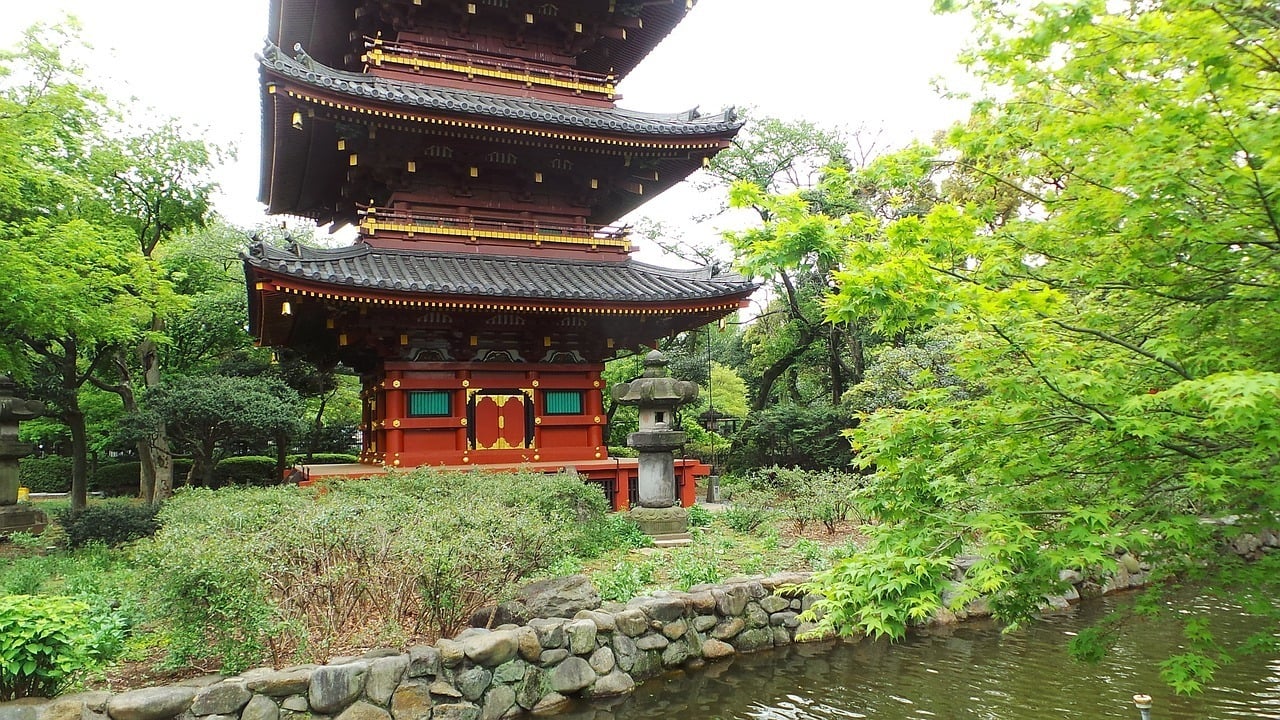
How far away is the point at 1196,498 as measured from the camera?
3.52 m

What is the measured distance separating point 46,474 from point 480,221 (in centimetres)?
2228

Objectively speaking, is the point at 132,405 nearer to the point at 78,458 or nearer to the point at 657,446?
the point at 78,458

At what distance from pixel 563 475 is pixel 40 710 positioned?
642cm

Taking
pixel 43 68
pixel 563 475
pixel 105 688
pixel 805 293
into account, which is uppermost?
pixel 43 68

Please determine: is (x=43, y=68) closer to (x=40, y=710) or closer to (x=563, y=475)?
(x=563, y=475)

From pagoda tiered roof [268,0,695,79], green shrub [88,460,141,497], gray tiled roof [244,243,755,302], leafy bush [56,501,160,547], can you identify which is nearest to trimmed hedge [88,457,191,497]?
green shrub [88,460,141,497]

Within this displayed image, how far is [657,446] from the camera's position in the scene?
11.4m

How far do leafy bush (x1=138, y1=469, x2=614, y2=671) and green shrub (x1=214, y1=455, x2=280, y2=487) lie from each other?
1648cm

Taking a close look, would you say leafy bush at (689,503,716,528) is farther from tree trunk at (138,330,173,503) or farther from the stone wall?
tree trunk at (138,330,173,503)

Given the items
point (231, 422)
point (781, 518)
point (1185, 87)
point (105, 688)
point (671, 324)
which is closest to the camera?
point (1185, 87)

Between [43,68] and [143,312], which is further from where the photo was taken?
[143,312]

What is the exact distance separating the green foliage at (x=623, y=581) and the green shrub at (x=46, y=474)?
1026 inches

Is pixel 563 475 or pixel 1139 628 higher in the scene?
pixel 563 475

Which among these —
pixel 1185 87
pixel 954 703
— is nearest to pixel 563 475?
pixel 954 703
